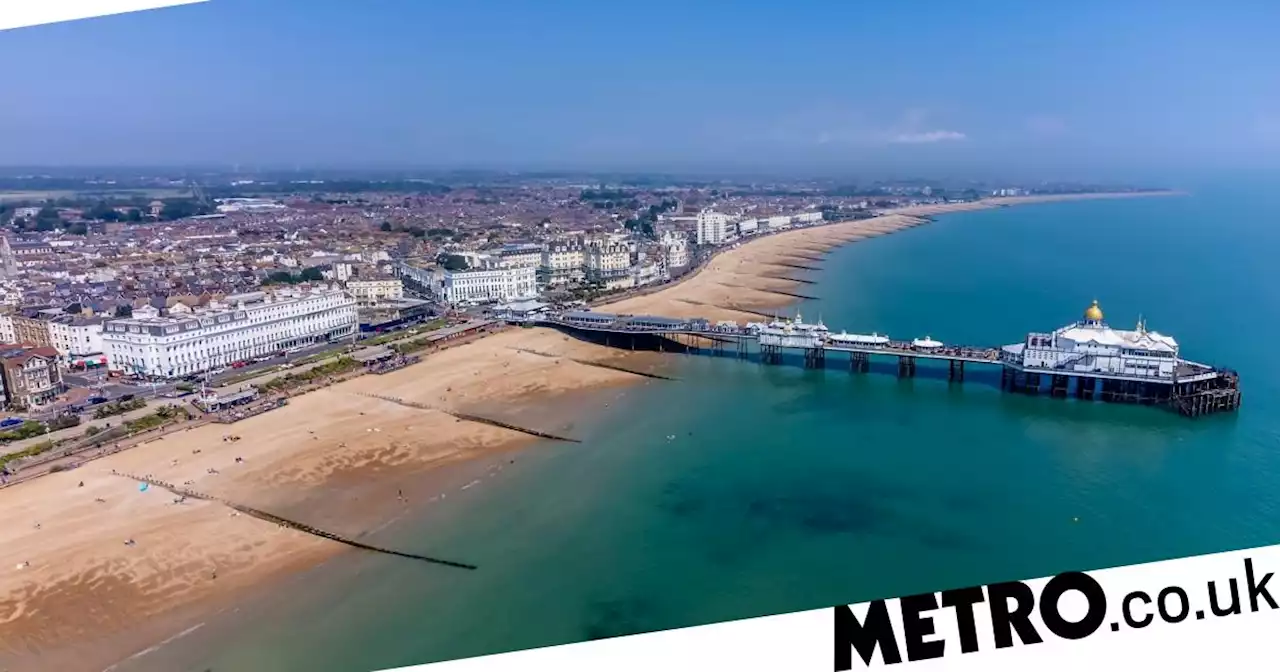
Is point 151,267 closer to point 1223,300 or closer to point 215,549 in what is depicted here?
point 215,549

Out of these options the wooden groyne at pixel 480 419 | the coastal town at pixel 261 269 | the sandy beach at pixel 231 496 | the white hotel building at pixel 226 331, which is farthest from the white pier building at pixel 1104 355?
the white hotel building at pixel 226 331

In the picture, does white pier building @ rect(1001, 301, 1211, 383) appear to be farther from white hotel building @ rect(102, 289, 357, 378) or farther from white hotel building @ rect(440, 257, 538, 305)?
white hotel building @ rect(102, 289, 357, 378)

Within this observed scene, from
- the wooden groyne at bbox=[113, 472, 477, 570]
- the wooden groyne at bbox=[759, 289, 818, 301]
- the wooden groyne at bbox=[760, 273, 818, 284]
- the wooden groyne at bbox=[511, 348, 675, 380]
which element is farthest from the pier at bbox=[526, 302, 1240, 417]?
the wooden groyne at bbox=[760, 273, 818, 284]

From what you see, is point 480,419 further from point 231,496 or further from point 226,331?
point 226,331

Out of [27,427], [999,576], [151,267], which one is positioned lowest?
[999,576]

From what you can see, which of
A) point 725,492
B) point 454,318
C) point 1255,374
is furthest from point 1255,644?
point 454,318
